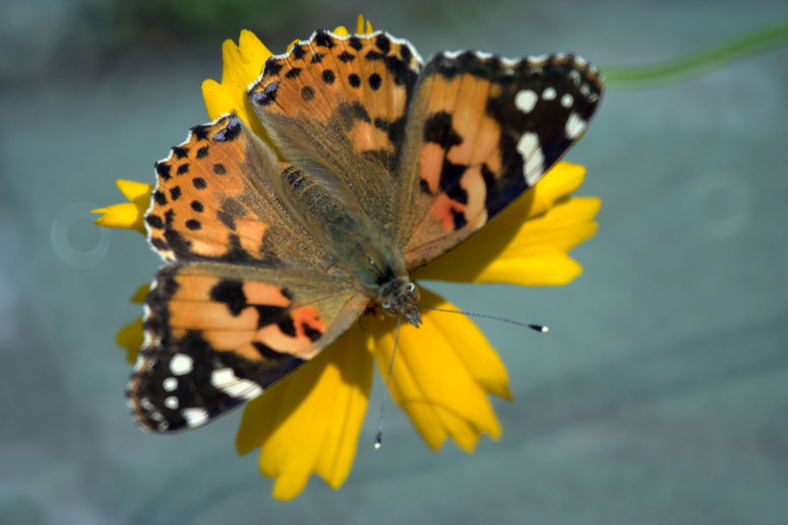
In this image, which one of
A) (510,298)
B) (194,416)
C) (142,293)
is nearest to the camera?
(194,416)

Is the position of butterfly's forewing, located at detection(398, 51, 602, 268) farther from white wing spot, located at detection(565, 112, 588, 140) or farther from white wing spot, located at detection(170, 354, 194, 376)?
white wing spot, located at detection(170, 354, 194, 376)

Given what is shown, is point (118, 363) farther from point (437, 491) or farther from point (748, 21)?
point (748, 21)

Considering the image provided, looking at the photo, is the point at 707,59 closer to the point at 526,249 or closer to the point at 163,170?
the point at 526,249

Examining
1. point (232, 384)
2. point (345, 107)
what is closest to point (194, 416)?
point (232, 384)

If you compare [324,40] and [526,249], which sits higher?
[324,40]

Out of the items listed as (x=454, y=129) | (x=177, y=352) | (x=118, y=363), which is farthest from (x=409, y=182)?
(x=118, y=363)

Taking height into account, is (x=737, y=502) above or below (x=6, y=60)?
below

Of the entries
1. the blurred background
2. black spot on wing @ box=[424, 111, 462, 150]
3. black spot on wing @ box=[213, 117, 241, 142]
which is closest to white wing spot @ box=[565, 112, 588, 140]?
black spot on wing @ box=[424, 111, 462, 150]
